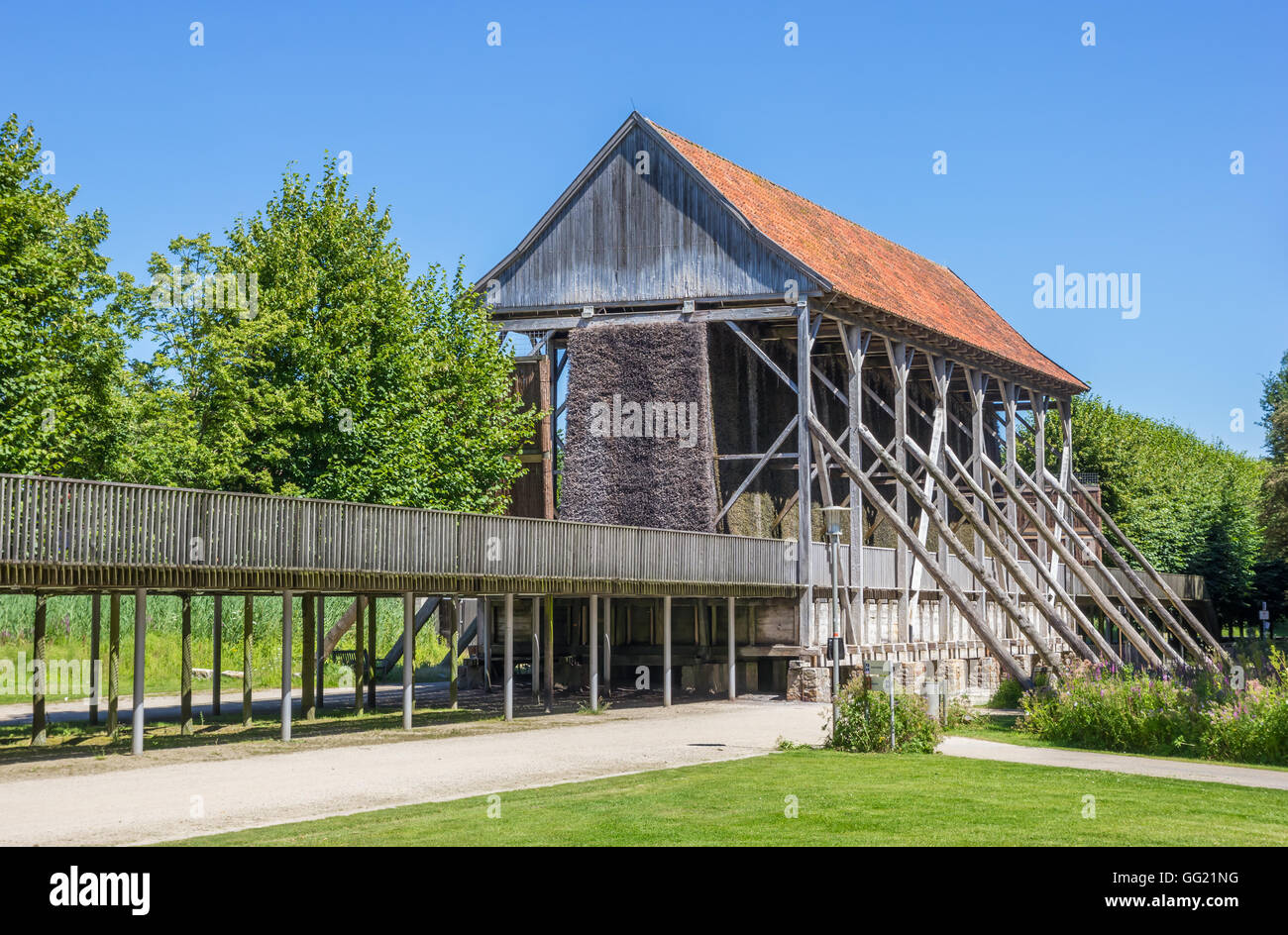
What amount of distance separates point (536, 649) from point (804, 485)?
812 centimetres

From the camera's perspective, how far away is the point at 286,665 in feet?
86.2

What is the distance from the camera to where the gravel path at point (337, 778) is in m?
15.7

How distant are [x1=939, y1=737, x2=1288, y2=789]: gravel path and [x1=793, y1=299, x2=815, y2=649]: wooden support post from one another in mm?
13573

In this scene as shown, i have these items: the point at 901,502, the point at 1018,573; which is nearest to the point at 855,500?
the point at 901,502

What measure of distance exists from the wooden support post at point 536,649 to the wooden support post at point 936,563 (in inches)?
336

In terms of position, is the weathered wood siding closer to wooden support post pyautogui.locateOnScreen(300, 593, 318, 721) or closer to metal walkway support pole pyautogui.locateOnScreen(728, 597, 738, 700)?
metal walkway support pole pyautogui.locateOnScreen(728, 597, 738, 700)

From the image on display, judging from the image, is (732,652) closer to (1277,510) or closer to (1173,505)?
(1277,510)

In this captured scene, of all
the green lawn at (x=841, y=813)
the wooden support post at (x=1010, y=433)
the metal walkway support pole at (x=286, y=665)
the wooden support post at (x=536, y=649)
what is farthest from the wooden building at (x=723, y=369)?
the green lawn at (x=841, y=813)

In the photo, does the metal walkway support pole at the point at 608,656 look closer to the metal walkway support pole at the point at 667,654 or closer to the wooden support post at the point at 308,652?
the metal walkway support pole at the point at 667,654

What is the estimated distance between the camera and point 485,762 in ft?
72.3

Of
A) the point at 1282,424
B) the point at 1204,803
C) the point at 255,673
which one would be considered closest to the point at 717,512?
the point at 255,673

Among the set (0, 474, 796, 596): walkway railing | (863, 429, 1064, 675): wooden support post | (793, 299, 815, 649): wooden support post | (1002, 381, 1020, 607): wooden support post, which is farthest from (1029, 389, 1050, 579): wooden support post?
(0, 474, 796, 596): walkway railing

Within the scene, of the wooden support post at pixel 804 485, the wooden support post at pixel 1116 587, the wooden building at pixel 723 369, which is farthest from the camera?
the wooden building at pixel 723 369

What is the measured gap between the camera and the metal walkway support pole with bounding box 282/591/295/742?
84.4 ft
